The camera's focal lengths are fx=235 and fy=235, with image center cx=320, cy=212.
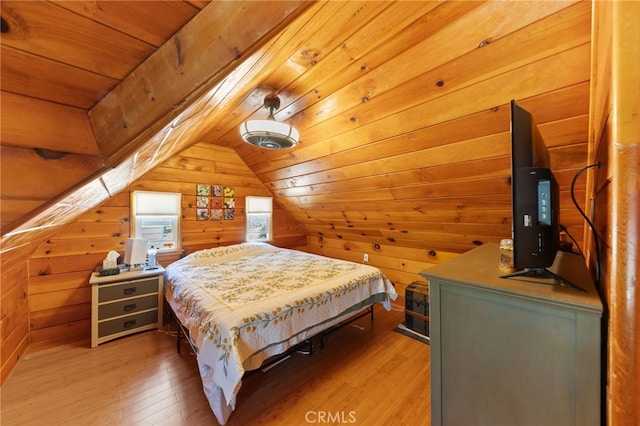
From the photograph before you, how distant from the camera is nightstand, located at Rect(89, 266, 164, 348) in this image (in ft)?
7.84

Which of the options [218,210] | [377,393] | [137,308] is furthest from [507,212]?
[137,308]

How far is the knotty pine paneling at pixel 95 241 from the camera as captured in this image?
245 cm

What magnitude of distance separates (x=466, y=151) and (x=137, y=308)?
3599 millimetres

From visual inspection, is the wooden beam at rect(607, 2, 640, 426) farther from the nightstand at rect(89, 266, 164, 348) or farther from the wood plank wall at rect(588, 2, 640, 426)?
the nightstand at rect(89, 266, 164, 348)

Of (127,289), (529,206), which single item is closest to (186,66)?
(529,206)

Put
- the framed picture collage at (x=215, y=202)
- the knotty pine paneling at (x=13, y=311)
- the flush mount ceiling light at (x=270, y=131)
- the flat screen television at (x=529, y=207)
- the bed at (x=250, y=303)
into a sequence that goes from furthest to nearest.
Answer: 1. the framed picture collage at (x=215, y=202)
2. the knotty pine paneling at (x=13, y=311)
3. the flush mount ceiling light at (x=270, y=131)
4. the bed at (x=250, y=303)
5. the flat screen television at (x=529, y=207)

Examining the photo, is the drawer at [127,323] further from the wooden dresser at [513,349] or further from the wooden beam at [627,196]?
the wooden beam at [627,196]

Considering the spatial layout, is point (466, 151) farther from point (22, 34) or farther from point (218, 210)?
point (218, 210)

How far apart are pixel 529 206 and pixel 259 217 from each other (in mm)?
3857

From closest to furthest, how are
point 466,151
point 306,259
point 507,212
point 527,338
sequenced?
1. point 527,338
2. point 466,151
3. point 507,212
4. point 306,259

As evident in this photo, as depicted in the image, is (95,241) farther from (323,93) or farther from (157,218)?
(323,93)

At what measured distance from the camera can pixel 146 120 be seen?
782mm

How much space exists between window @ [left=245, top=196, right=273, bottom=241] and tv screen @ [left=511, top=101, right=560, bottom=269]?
3.70 meters

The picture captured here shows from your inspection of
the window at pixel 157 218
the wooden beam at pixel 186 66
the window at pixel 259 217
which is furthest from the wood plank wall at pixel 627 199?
the window at pixel 259 217
